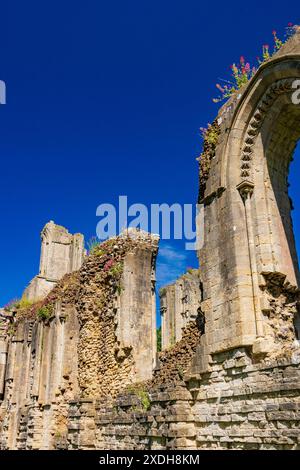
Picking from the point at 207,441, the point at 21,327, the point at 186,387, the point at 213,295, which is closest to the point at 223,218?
the point at 213,295

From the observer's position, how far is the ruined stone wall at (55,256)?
31.8m

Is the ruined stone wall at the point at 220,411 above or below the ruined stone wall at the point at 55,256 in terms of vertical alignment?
below

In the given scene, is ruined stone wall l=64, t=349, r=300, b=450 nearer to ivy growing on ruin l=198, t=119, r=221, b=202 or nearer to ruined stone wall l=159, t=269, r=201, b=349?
ivy growing on ruin l=198, t=119, r=221, b=202

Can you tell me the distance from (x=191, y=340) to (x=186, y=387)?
92cm

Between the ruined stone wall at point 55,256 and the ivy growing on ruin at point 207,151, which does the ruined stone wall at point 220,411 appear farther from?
the ruined stone wall at point 55,256

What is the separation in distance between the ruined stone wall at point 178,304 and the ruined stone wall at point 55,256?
807cm

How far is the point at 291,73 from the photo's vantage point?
26.0 feet

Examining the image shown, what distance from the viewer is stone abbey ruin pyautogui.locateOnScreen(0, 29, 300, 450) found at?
7547mm

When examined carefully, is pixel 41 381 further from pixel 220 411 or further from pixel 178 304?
pixel 220 411

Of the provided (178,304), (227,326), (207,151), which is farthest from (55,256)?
(227,326)

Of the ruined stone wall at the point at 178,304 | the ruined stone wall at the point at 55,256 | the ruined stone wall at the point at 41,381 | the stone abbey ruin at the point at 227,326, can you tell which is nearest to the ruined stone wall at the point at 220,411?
the stone abbey ruin at the point at 227,326

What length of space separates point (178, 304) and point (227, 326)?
17297 mm
